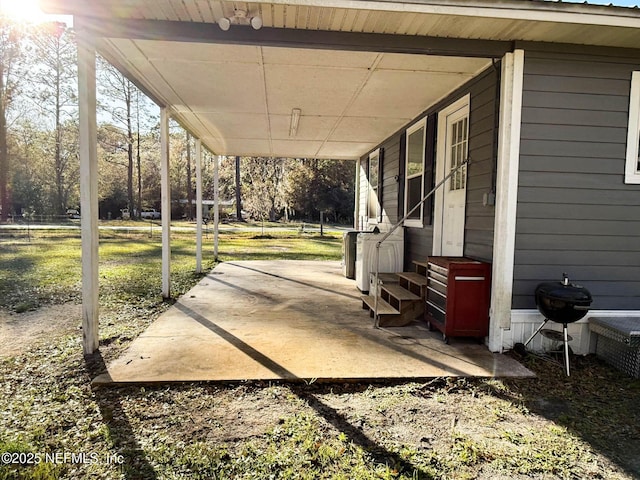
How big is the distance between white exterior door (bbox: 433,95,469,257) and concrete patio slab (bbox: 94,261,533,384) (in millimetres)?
1030

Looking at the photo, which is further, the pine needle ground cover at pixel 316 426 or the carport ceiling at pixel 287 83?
the carport ceiling at pixel 287 83

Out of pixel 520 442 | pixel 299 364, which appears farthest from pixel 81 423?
pixel 520 442

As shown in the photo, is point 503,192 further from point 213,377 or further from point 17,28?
point 17,28

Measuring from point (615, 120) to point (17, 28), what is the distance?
Result: 23.9m

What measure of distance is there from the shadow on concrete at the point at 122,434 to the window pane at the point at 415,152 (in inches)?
169

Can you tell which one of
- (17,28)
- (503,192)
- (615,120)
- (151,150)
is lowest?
(503,192)

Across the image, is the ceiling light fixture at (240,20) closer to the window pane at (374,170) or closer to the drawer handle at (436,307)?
the drawer handle at (436,307)

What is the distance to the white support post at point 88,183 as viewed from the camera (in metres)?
2.92

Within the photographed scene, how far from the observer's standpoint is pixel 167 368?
2.78 meters

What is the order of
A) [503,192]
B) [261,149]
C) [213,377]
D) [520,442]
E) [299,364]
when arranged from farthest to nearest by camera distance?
[261,149] → [503,192] → [299,364] → [213,377] → [520,442]

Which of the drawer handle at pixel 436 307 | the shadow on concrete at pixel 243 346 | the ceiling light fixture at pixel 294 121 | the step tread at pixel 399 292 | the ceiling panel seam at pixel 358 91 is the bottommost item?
the shadow on concrete at pixel 243 346

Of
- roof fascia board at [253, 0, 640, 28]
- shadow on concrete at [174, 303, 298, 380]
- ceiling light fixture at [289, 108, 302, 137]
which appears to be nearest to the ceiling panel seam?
ceiling light fixture at [289, 108, 302, 137]

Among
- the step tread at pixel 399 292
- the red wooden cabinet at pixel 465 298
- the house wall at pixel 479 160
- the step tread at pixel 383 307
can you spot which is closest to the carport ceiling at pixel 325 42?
the house wall at pixel 479 160

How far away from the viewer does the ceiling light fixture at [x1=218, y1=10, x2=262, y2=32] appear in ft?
8.54
